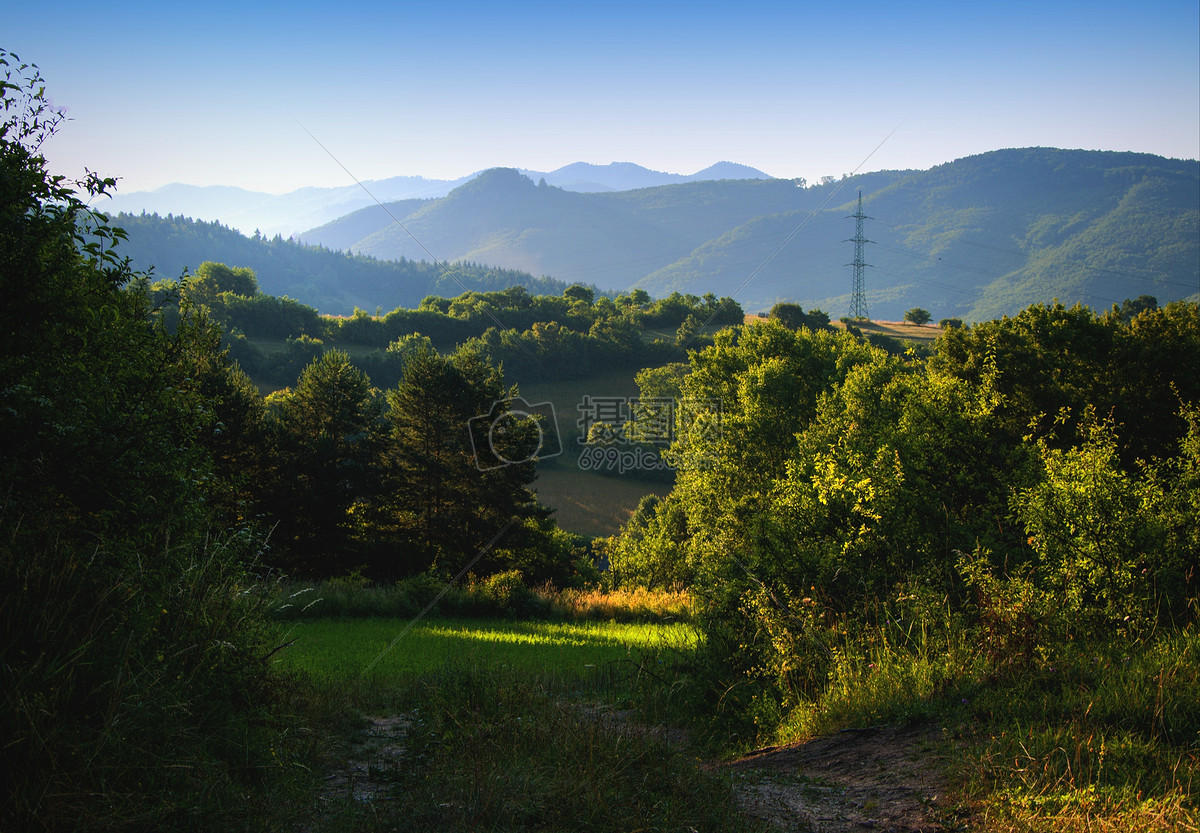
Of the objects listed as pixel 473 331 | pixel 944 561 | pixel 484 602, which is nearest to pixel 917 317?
pixel 473 331

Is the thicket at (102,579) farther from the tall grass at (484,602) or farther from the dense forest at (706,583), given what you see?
the tall grass at (484,602)

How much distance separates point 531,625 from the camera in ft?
66.3

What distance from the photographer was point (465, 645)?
15836 millimetres

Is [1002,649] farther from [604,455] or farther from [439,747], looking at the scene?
[604,455]

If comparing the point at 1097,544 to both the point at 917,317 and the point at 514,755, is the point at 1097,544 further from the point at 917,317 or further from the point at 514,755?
the point at 917,317

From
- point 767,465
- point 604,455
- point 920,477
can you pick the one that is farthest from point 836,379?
point 604,455

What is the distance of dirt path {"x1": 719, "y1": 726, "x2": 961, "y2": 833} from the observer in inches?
202

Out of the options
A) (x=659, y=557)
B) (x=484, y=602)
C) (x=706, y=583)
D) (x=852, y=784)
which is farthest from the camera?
(x=659, y=557)

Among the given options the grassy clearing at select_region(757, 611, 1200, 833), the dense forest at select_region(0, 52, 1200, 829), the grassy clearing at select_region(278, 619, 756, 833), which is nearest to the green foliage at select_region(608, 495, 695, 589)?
the dense forest at select_region(0, 52, 1200, 829)

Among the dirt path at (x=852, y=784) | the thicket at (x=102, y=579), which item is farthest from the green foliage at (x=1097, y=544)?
the thicket at (x=102, y=579)

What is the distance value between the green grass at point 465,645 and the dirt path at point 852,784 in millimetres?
4603

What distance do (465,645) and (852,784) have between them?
1170 cm

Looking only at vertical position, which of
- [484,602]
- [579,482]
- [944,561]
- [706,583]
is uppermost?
[944,561]

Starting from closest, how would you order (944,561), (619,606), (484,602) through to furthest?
(944,561)
(484,602)
(619,606)
